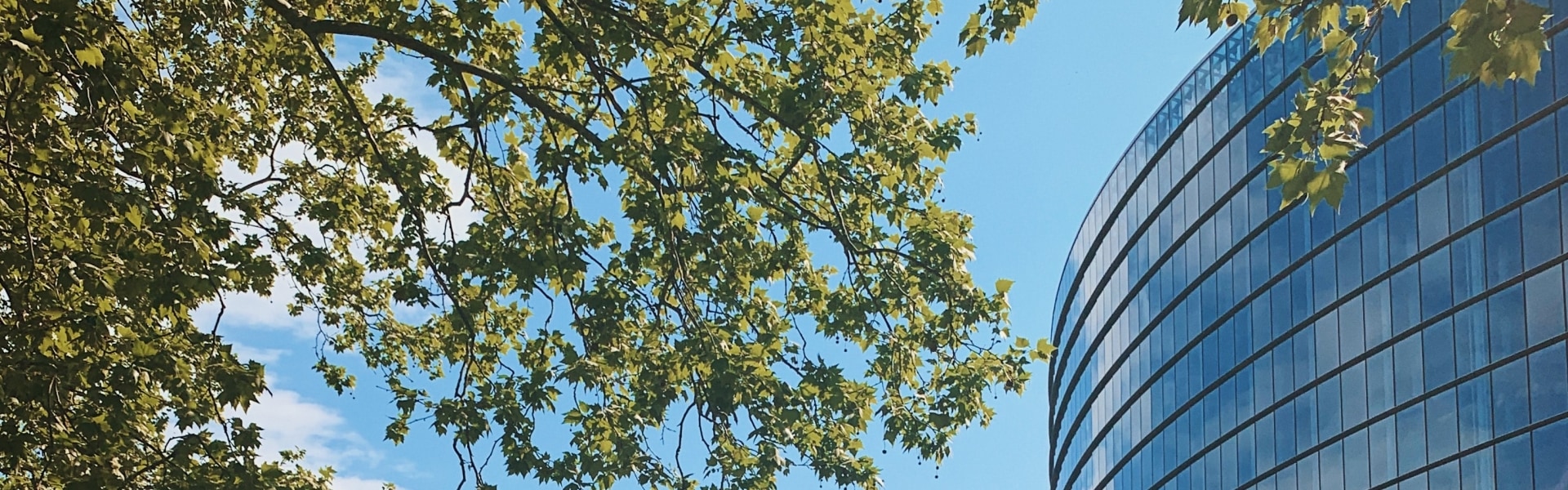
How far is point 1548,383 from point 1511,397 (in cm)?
107

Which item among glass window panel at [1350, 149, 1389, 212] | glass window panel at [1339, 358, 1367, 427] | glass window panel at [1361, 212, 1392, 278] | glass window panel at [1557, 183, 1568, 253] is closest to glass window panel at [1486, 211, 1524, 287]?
glass window panel at [1557, 183, 1568, 253]

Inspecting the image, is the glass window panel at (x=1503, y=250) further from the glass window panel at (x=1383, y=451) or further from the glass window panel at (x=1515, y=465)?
the glass window panel at (x=1383, y=451)

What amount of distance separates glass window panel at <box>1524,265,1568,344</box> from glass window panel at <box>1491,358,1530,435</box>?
0.71 metres

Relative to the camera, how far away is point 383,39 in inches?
393

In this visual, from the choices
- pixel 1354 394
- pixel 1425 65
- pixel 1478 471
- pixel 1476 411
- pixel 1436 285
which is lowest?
pixel 1478 471

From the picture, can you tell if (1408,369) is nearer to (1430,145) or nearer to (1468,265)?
(1468,265)

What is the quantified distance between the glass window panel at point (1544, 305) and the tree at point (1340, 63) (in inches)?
896

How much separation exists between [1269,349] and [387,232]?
29.2m

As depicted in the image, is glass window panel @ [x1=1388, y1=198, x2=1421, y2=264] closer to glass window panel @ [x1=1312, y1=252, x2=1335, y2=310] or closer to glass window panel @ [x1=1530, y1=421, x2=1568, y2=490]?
glass window panel @ [x1=1312, y1=252, x2=1335, y2=310]

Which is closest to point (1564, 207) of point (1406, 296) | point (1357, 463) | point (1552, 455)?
point (1552, 455)

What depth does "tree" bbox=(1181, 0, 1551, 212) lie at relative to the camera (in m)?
5.46

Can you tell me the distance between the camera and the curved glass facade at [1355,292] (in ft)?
91.1

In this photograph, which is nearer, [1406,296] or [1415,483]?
[1415,483]

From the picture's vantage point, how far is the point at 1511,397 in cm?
2770
